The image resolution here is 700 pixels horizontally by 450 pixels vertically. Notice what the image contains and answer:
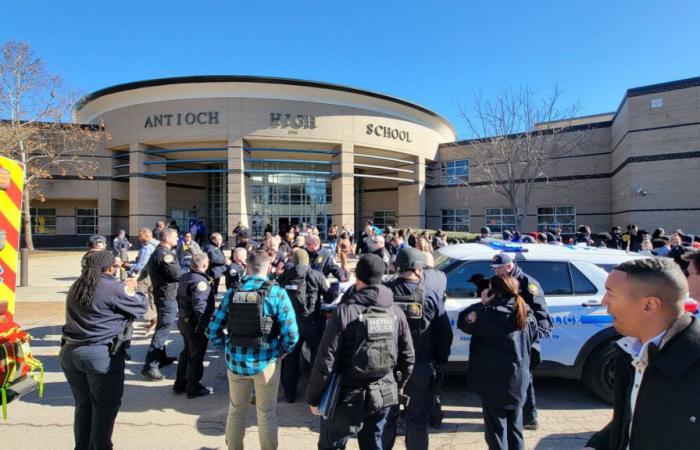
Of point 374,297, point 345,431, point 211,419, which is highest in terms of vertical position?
point 374,297

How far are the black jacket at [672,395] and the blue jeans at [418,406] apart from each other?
167 centimetres

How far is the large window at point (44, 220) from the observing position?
27.7 meters

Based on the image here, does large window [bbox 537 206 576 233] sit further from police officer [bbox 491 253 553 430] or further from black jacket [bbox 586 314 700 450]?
black jacket [bbox 586 314 700 450]

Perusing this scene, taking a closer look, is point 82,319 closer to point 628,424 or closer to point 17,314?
point 628,424

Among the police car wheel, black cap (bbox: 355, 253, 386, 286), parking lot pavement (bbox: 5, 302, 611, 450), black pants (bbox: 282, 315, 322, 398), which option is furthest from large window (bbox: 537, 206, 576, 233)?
black cap (bbox: 355, 253, 386, 286)

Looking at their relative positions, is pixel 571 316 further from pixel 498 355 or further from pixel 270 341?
pixel 270 341

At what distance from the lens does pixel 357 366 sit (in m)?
2.45

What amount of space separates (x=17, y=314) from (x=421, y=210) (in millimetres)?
25047

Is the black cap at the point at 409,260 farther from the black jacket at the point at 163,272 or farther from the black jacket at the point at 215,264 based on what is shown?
the black jacket at the point at 215,264

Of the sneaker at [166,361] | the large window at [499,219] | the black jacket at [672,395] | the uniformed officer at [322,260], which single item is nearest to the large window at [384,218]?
the large window at [499,219]

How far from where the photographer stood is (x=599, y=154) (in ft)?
79.3

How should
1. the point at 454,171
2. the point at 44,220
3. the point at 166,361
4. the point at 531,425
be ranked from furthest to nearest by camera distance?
the point at 454,171
the point at 44,220
the point at 166,361
the point at 531,425

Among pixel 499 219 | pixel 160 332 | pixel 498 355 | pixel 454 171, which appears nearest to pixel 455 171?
pixel 454 171

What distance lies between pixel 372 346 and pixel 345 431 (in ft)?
1.97
